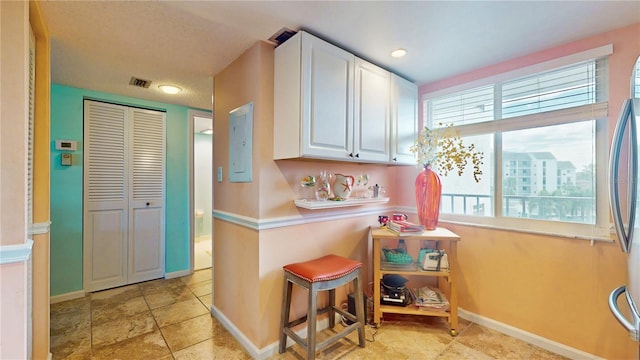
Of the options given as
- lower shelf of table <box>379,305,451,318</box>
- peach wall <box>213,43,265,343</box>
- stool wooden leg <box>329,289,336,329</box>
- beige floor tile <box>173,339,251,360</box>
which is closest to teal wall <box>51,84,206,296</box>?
peach wall <box>213,43,265,343</box>

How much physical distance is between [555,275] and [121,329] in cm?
343

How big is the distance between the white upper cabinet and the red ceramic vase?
56 cm

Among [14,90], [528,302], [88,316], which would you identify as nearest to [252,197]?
[14,90]

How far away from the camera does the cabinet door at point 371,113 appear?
205 centimetres

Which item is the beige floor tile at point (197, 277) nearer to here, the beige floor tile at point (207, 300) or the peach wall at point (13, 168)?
the beige floor tile at point (207, 300)

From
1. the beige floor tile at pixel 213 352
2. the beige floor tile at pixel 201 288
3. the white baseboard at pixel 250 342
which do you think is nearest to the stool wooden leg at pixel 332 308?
the white baseboard at pixel 250 342

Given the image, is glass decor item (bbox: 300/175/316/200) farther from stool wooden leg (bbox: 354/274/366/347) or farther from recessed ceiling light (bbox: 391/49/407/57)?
recessed ceiling light (bbox: 391/49/407/57)

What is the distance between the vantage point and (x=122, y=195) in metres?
3.04

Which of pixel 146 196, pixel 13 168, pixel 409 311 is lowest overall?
pixel 409 311

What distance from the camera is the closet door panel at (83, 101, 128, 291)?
2.83m

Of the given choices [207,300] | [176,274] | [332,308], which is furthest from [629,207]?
[176,274]

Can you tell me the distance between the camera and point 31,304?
1.58 metres

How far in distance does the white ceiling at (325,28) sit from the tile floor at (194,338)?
2212 millimetres

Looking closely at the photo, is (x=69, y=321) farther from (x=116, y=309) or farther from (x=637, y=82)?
(x=637, y=82)
